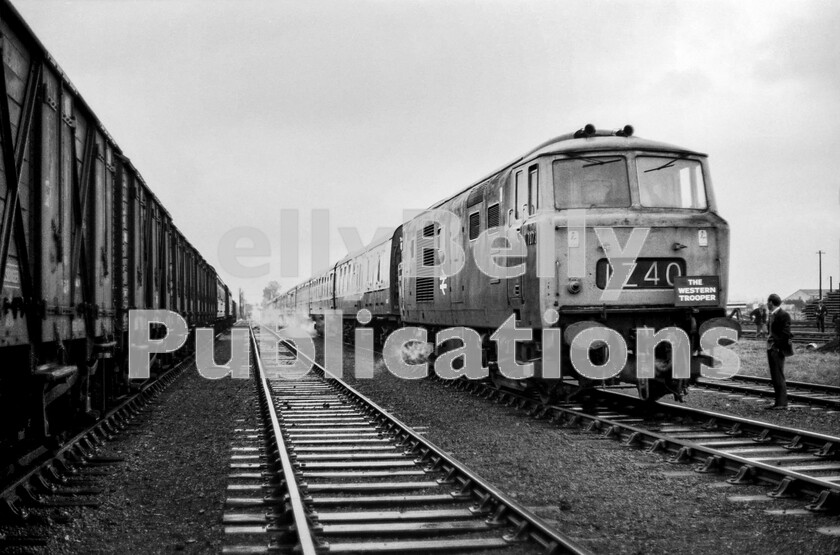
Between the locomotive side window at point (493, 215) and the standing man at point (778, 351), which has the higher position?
the locomotive side window at point (493, 215)

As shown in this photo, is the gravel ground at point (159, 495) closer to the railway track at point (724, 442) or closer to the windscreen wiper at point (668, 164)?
the railway track at point (724, 442)

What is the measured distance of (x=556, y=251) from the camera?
8.71 metres

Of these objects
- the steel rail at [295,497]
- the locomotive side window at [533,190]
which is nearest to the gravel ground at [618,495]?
the steel rail at [295,497]

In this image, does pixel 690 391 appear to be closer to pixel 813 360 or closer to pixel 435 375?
→ pixel 435 375

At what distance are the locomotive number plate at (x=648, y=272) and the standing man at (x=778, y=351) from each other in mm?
2109

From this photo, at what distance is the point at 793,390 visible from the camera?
39.6 feet

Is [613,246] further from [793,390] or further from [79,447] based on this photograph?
[79,447]

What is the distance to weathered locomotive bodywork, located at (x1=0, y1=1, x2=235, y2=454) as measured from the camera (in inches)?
203

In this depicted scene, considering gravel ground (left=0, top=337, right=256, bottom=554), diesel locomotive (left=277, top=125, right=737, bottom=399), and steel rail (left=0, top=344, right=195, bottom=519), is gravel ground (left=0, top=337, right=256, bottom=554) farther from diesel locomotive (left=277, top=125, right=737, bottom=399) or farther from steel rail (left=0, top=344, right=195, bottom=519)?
diesel locomotive (left=277, top=125, right=737, bottom=399)

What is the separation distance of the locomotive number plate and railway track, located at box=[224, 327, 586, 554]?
297 centimetres

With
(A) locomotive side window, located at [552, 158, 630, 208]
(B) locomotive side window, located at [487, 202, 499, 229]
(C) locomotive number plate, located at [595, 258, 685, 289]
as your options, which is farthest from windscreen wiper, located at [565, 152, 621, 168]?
(B) locomotive side window, located at [487, 202, 499, 229]

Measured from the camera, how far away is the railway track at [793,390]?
10242mm

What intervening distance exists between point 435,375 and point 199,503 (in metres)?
10.1

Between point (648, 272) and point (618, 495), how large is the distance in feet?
12.4
